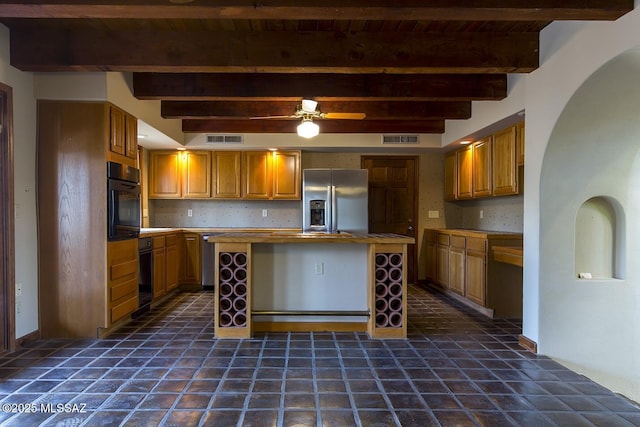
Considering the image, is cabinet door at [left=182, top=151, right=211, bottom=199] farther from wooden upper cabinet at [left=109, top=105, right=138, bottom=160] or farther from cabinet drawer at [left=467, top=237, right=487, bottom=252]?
cabinet drawer at [left=467, top=237, right=487, bottom=252]

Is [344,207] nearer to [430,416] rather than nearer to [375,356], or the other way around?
Answer: [375,356]

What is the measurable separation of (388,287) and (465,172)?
2676 millimetres

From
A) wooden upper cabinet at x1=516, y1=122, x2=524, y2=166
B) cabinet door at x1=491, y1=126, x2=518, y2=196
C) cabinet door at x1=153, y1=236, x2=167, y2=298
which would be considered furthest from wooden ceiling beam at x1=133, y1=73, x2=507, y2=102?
cabinet door at x1=153, y1=236, x2=167, y2=298

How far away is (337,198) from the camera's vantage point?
521 centimetres

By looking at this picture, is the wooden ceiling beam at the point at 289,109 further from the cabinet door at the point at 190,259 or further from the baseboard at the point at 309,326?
the baseboard at the point at 309,326

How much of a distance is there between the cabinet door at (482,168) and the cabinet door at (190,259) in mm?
4013

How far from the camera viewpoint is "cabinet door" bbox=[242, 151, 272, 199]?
18.0 ft

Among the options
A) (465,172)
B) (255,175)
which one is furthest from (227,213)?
(465,172)

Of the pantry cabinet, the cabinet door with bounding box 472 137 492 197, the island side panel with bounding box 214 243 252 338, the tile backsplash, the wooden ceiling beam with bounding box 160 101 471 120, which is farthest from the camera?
the tile backsplash

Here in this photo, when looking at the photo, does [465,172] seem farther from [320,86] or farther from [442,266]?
[320,86]

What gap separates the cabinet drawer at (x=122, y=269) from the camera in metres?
3.20

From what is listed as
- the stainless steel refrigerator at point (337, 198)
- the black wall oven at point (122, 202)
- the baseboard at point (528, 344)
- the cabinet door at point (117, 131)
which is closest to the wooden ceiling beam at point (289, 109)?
the cabinet door at point (117, 131)

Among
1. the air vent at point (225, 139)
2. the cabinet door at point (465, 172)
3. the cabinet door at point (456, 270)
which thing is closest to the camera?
the cabinet door at point (456, 270)

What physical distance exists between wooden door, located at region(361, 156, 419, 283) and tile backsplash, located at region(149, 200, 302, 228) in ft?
4.18
